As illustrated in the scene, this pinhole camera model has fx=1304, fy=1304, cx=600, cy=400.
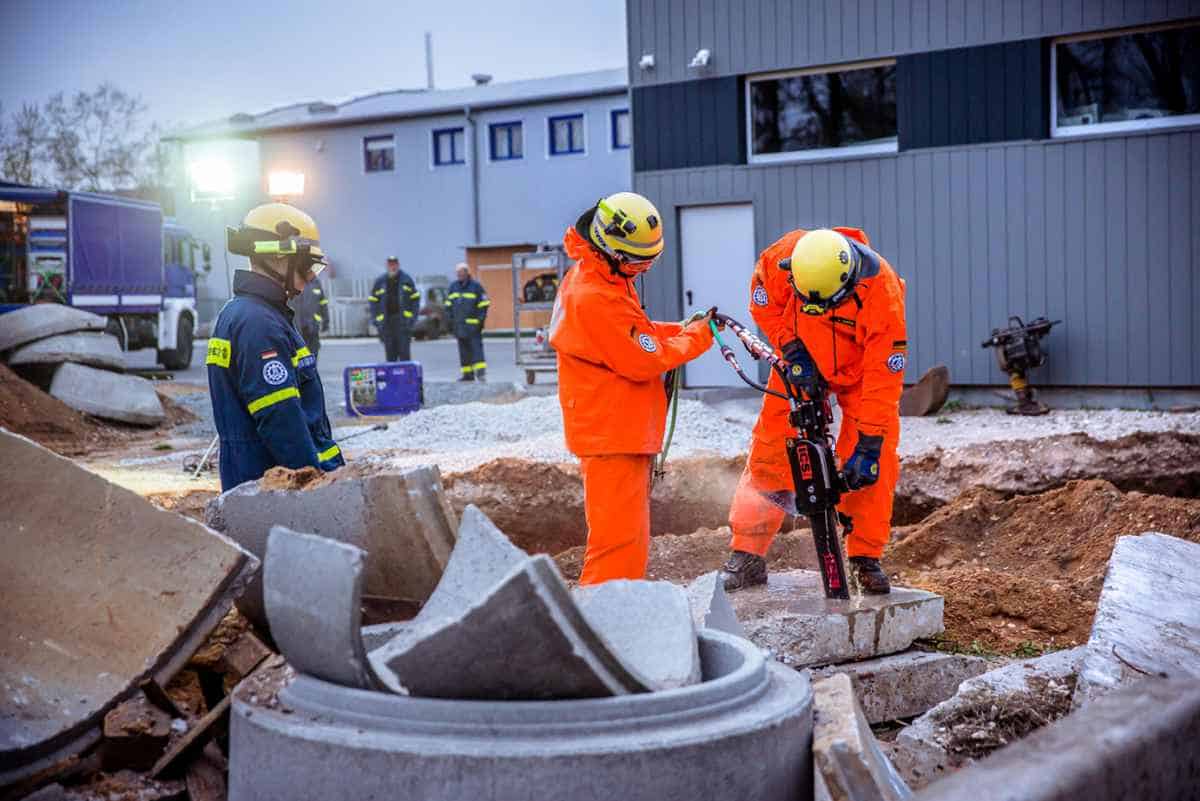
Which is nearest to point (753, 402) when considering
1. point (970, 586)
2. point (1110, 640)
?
point (970, 586)

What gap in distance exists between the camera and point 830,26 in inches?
606

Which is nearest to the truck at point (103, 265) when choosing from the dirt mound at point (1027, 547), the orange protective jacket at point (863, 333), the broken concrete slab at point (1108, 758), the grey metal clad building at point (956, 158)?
the grey metal clad building at point (956, 158)

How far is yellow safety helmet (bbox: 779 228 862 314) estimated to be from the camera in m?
5.73

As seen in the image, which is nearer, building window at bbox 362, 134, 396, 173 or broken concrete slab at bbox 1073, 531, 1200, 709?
broken concrete slab at bbox 1073, 531, 1200, 709

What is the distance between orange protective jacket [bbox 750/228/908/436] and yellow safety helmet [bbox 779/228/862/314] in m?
0.09

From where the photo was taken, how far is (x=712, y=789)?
9.38 feet

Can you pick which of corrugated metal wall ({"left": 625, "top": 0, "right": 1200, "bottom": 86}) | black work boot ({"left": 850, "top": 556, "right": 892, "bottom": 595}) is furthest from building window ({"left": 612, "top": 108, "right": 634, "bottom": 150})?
black work boot ({"left": 850, "top": 556, "right": 892, "bottom": 595})

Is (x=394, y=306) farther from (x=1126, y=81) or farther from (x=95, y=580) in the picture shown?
(x=95, y=580)

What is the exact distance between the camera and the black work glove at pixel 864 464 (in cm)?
571

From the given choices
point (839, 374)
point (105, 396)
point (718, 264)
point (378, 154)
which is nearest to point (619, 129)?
point (378, 154)

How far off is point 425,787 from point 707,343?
130 inches

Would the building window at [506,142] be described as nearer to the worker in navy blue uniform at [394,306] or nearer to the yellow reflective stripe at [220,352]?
the worker in navy blue uniform at [394,306]

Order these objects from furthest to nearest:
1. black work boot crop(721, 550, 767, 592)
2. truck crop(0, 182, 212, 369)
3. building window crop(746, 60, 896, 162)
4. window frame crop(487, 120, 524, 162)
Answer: window frame crop(487, 120, 524, 162) → truck crop(0, 182, 212, 369) → building window crop(746, 60, 896, 162) → black work boot crop(721, 550, 767, 592)

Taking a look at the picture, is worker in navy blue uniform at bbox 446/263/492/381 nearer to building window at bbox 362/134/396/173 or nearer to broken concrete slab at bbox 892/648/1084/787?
broken concrete slab at bbox 892/648/1084/787
